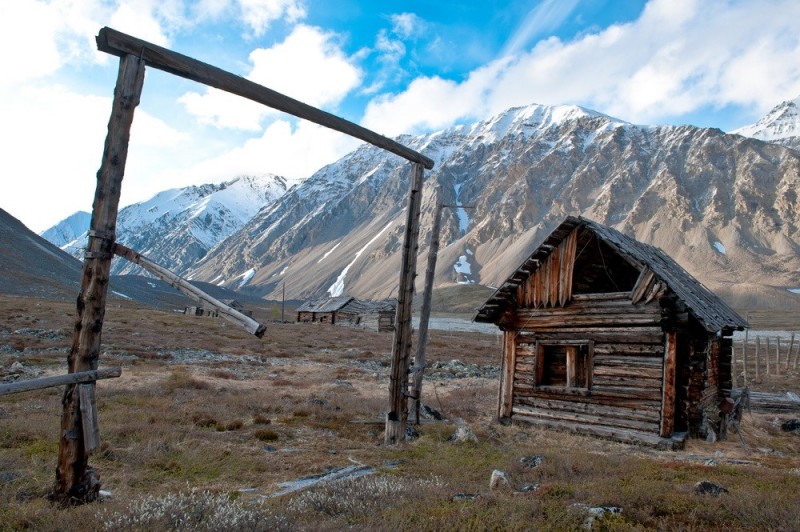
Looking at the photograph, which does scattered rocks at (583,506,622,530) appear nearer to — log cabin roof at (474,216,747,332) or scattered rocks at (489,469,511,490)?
scattered rocks at (489,469,511,490)

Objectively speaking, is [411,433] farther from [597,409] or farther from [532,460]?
[597,409]

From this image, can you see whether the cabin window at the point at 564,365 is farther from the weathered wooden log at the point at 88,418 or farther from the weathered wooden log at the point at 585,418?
the weathered wooden log at the point at 88,418

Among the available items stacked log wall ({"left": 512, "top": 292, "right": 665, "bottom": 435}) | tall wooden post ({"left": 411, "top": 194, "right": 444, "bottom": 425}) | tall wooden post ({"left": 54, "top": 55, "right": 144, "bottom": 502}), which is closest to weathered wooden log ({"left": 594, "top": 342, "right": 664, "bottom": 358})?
stacked log wall ({"left": 512, "top": 292, "right": 665, "bottom": 435})

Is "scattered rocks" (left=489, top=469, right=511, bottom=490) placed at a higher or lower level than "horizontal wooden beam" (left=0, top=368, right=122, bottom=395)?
lower

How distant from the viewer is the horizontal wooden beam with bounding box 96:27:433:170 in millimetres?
6293

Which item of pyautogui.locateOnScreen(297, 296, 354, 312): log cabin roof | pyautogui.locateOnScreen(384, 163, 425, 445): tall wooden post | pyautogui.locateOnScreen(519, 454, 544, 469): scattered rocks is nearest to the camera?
pyautogui.locateOnScreen(519, 454, 544, 469): scattered rocks

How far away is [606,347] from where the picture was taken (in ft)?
42.1

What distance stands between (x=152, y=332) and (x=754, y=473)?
122 ft

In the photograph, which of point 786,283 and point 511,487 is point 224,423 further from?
point 786,283

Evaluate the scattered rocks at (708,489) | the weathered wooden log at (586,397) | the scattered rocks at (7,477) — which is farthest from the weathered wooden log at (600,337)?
the scattered rocks at (7,477)

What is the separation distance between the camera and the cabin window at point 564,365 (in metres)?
13.4

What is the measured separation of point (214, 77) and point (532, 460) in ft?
26.4

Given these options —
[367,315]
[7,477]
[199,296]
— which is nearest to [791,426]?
[199,296]

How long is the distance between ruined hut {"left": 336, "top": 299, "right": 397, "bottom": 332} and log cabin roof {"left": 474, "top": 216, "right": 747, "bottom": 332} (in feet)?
153
